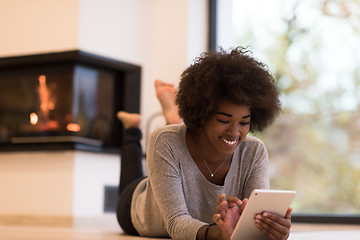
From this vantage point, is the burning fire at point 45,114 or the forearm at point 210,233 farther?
the burning fire at point 45,114

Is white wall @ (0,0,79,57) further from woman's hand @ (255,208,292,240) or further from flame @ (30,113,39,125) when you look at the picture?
woman's hand @ (255,208,292,240)

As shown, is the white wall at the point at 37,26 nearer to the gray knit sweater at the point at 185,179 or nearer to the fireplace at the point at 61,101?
the fireplace at the point at 61,101

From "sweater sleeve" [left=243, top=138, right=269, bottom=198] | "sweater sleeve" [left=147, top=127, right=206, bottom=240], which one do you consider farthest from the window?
"sweater sleeve" [left=147, top=127, right=206, bottom=240]

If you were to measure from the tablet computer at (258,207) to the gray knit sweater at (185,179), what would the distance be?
0.57ft

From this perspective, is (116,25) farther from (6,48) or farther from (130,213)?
(130,213)

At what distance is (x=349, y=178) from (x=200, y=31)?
173cm

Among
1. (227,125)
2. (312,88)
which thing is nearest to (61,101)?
(312,88)

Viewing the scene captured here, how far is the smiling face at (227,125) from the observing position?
6.41ft

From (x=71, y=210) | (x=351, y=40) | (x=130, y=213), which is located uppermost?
(x=351, y=40)

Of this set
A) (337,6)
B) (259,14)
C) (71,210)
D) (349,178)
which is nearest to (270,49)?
(259,14)

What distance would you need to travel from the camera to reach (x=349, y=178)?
4.91 meters

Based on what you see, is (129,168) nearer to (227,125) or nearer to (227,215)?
(227,125)

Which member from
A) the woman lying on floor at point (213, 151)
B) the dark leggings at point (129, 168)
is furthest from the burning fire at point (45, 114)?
the woman lying on floor at point (213, 151)

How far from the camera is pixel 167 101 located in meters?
3.44
